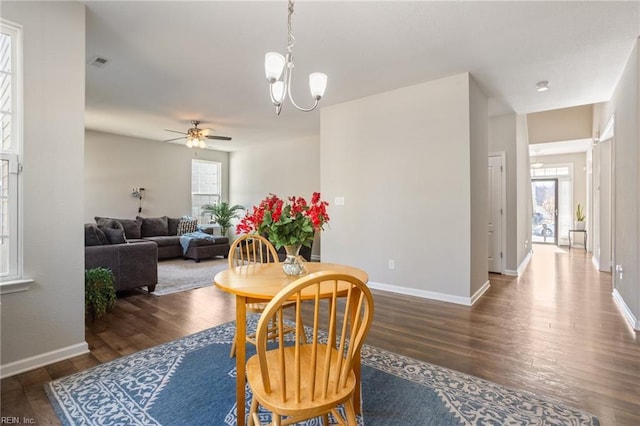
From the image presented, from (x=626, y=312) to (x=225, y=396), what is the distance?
400 cm

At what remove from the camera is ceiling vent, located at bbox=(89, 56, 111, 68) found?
336 centimetres

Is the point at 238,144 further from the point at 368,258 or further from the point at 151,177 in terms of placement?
the point at 368,258

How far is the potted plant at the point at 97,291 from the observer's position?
3.06 meters

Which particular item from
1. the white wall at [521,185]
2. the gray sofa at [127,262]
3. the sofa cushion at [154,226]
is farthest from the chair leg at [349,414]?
the sofa cushion at [154,226]

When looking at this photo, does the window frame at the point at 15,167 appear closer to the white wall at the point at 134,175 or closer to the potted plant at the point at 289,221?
the potted plant at the point at 289,221

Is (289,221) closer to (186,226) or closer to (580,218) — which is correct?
(186,226)

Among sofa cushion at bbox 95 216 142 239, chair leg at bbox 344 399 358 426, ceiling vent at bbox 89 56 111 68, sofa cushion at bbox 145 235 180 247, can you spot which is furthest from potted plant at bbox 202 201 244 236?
chair leg at bbox 344 399 358 426

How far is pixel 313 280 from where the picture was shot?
1119 millimetres

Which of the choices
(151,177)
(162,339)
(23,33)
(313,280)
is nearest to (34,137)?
(23,33)

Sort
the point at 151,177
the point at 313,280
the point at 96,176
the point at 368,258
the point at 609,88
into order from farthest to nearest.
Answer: the point at 151,177 < the point at 96,176 < the point at 368,258 < the point at 609,88 < the point at 313,280

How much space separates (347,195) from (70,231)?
3.28m

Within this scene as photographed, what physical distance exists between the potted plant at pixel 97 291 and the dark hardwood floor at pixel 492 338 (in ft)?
0.42

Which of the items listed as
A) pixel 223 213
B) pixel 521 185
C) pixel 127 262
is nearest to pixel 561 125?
pixel 521 185

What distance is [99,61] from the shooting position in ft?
11.3
